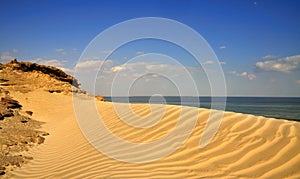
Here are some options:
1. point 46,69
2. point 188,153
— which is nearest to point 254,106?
point 46,69

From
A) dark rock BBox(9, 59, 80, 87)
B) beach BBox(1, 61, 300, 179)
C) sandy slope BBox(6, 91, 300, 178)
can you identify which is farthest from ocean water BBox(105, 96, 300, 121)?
dark rock BBox(9, 59, 80, 87)

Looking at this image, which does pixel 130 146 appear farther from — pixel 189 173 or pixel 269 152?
pixel 269 152

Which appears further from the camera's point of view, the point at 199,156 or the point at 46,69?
the point at 46,69

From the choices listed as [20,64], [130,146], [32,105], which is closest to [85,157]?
[130,146]

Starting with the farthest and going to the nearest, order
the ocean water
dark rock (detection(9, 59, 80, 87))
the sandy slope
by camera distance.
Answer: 1. dark rock (detection(9, 59, 80, 87))
2. the ocean water
3. the sandy slope

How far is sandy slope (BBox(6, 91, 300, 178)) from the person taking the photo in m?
3.80

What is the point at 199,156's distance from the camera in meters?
4.39

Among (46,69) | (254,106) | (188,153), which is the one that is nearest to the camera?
(188,153)

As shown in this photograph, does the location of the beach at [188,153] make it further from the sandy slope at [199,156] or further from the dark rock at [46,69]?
the dark rock at [46,69]

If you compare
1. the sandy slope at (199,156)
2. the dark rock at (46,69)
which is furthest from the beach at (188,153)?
the dark rock at (46,69)

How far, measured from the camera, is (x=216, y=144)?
468 cm

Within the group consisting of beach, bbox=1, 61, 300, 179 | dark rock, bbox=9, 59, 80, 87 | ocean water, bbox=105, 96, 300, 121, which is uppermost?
ocean water, bbox=105, 96, 300, 121

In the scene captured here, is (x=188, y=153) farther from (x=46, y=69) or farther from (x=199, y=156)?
(x=46, y=69)

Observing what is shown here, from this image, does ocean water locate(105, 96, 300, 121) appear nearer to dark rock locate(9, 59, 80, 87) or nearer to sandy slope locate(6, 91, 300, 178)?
sandy slope locate(6, 91, 300, 178)
